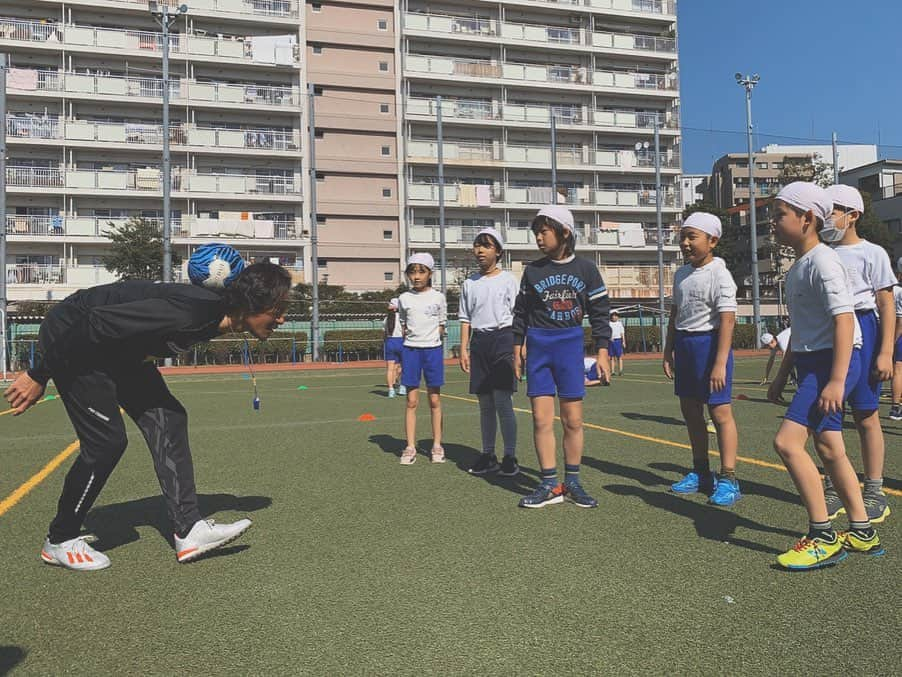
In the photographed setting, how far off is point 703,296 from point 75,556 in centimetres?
393

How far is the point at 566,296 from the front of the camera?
474 centimetres

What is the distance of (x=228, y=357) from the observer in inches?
1150

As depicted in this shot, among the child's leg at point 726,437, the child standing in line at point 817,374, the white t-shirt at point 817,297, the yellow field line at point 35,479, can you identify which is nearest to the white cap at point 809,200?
the child standing in line at point 817,374

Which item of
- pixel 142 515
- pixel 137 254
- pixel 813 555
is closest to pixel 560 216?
pixel 813 555

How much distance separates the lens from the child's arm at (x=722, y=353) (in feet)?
15.5

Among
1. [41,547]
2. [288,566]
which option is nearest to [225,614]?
[288,566]

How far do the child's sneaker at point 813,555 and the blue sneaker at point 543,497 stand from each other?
1555 millimetres

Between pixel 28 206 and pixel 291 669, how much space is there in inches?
1701

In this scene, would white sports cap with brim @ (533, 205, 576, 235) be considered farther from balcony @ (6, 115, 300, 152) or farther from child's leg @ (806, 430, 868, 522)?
balcony @ (6, 115, 300, 152)

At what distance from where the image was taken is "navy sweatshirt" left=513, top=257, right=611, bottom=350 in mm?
4746

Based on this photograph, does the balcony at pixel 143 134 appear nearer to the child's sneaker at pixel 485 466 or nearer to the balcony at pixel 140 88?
the balcony at pixel 140 88

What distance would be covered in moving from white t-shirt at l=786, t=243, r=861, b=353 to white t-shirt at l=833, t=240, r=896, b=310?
723 millimetres

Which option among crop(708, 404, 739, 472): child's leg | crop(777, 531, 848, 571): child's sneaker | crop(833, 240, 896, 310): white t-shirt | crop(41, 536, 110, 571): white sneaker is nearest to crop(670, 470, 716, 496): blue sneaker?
crop(708, 404, 739, 472): child's leg

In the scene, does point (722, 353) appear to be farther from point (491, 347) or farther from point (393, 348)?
point (393, 348)
